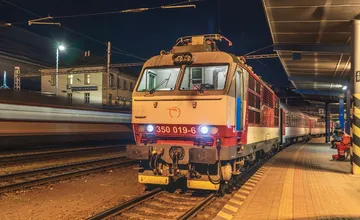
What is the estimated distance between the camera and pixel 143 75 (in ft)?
31.0

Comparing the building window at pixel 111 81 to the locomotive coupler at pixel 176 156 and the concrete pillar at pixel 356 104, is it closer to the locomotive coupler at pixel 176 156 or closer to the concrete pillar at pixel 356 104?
the concrete pillar at pixel 356 104

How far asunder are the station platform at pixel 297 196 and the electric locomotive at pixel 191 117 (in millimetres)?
901

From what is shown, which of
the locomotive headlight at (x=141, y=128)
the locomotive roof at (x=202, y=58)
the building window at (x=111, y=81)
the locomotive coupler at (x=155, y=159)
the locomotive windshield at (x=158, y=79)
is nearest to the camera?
the locomotive coupler at (x=155, y=159)

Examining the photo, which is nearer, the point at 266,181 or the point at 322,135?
the point at 266,181

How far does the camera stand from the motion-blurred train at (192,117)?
27.2ft

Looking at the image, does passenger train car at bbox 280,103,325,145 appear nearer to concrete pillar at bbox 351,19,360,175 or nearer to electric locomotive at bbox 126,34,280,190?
concrete pillar at bbox 351,19,360,175

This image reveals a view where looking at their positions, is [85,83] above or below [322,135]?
above

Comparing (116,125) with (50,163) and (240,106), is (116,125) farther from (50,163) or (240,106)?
(240,106)

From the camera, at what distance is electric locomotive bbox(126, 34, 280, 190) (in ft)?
27.2

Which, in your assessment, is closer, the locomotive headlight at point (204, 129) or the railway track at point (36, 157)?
the locomotive headlight at point (204, 129)

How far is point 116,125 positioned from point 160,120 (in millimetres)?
24328

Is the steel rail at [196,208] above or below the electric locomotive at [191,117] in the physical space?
below

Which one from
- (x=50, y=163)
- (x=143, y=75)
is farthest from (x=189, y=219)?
(x=50, y=163)

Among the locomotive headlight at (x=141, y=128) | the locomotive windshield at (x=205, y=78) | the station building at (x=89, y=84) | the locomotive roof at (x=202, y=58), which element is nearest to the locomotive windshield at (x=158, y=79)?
the locomotive roof at (x=202, y=58)
